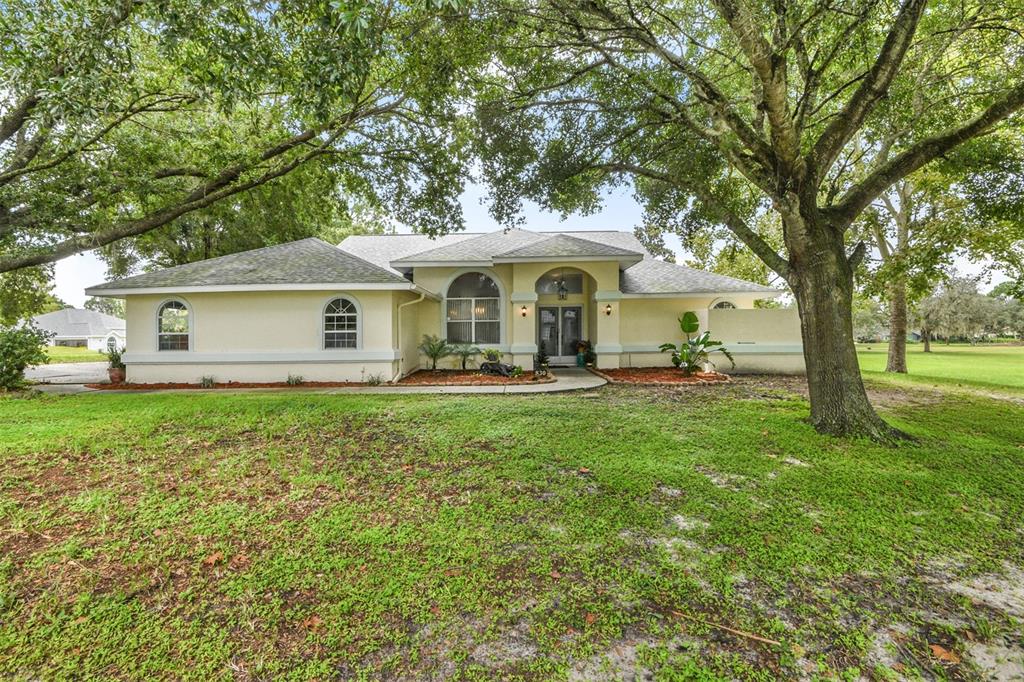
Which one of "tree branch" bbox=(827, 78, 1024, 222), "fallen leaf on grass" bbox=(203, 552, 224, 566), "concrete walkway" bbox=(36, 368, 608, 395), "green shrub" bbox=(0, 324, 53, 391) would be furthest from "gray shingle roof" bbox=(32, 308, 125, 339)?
"tree branch" bbox=(827, 78, 1024, 222)

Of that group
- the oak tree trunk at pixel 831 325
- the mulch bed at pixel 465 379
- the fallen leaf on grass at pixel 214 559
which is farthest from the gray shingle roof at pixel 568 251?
the fallen leaf on grass at pixel 214 559

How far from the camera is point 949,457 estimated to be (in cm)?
565

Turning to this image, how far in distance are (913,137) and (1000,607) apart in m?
9.87

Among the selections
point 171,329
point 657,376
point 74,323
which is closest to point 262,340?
point 171,329

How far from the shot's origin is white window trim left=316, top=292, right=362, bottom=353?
11.5 metres

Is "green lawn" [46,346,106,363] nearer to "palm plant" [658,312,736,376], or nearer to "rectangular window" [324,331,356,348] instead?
"rectangular window" [324,331,356,348]

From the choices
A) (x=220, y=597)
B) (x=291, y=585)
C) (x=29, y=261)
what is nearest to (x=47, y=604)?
(x=220, y=597)

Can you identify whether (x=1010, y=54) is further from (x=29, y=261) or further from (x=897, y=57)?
(x=29, y=261)

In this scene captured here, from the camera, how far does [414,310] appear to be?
45.8 feet

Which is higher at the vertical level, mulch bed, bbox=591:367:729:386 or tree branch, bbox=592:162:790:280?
tree branch, bbox=592:162:790:280

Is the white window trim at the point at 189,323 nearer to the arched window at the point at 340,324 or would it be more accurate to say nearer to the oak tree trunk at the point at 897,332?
the arched window at the point at 340,324

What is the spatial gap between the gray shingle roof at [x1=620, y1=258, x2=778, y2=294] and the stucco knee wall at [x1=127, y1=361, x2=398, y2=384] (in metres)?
8.85

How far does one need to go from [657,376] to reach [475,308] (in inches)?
256

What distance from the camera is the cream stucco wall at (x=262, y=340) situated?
11.4 metres
